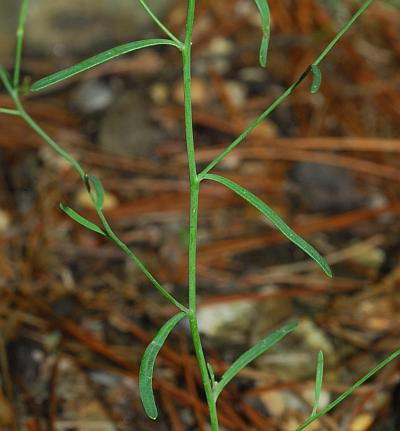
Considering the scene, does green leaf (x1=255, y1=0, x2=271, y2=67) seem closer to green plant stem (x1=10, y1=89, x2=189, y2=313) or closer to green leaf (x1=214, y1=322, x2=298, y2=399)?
green plant stem (x1=10, y1=89, x2=189, y2=313)

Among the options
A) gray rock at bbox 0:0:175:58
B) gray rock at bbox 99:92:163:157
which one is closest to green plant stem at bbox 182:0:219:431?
gray rock at bbox 99:92:163:157

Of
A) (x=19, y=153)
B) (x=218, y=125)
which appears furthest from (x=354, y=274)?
(x=19, y=153)

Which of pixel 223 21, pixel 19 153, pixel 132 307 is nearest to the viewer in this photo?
pixel 132 307

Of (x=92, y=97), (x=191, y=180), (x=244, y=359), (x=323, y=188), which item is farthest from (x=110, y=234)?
(x=92, y=97)

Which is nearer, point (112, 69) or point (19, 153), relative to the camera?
point (19, 153)

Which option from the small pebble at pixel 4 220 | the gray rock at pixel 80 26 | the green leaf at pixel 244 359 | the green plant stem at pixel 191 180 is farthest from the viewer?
the gray rock at pixel 80 26

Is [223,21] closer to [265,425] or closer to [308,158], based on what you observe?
[308,158]

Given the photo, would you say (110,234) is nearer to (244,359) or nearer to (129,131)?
(244,359)

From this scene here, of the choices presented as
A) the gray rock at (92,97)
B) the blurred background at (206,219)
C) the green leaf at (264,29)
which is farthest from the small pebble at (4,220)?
the green leaf at (264,29)

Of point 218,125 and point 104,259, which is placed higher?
point 218,125

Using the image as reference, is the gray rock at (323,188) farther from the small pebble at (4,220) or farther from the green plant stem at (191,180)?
the green plant stem at (191,180)
